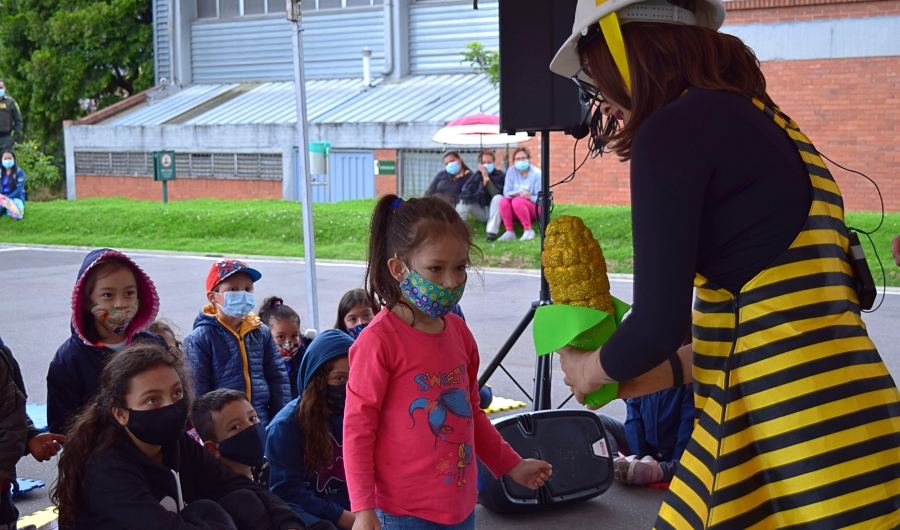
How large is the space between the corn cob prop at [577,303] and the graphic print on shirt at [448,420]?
2.78ft

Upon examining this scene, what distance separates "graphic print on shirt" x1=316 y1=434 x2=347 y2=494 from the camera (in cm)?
383

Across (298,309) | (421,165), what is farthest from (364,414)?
(421,165)

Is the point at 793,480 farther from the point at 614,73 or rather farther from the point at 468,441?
the point at 468,441

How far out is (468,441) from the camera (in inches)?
110

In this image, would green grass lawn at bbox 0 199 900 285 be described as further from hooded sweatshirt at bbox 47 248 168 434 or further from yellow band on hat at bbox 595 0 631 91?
yellow band on hat at bbox 595 0 631 91

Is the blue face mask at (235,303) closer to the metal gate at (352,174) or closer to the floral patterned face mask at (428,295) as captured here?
the floral patterned face mask at (428,295)

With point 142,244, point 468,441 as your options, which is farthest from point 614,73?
point 142,244

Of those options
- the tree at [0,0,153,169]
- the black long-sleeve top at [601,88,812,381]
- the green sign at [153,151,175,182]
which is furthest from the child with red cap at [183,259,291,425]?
the tree at [0,0,153,169]

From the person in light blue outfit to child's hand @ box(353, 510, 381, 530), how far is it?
11.8 m

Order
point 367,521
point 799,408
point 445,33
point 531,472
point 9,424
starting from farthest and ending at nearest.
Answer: point 445,33 → point 9,424 → point 531,472 → point 367,521 → point 799,408

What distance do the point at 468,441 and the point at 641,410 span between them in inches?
94.1

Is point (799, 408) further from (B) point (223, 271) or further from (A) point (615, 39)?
(B) point (223, 271)

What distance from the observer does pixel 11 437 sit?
128 inches

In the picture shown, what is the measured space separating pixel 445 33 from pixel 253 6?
24.5 feet
